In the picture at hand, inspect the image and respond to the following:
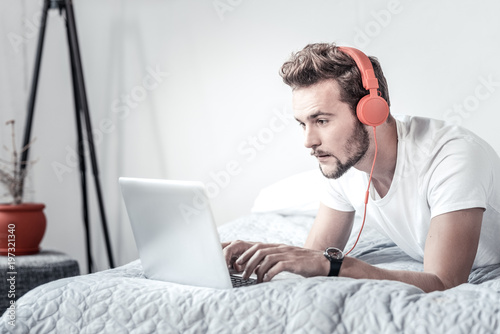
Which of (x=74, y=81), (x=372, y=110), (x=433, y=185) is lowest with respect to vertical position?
(x=433, y=185)

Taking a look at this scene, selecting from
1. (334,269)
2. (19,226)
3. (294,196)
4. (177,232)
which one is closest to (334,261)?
(334,269)

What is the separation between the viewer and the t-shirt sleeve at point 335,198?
1.40m

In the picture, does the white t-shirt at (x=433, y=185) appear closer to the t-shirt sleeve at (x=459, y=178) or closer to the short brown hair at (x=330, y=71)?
the t-shirt sleeve at (x=459, y=178)

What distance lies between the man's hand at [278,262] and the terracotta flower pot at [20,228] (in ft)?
4.22

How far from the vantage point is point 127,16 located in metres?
2.75

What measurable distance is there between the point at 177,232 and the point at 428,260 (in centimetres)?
48

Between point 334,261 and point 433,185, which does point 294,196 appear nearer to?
point 433,185

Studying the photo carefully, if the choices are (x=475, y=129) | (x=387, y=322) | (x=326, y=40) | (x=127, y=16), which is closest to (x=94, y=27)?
(x=127, y=16)

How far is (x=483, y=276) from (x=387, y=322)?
548 millimetres

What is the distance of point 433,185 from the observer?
3.70ft

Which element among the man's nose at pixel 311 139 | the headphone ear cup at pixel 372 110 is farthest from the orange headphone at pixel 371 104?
the man's nose at pixel 311 139

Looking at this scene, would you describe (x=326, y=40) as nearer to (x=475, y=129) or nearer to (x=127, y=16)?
(x=475, y=129)

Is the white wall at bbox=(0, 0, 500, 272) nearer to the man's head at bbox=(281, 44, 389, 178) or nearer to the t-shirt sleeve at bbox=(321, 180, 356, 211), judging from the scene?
the t-shirt sleeve at bbox=(321, 180, 356, 211)

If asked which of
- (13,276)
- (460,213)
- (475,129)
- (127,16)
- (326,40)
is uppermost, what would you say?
(127,16)
